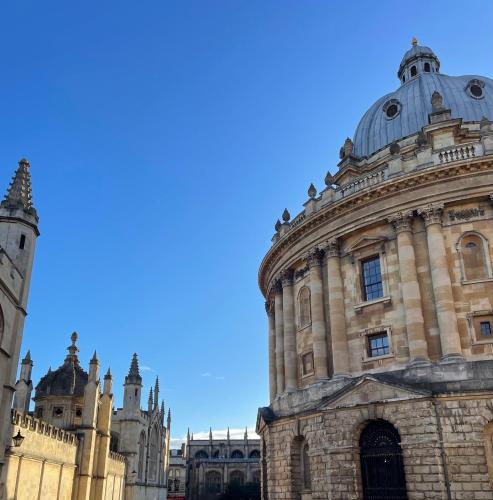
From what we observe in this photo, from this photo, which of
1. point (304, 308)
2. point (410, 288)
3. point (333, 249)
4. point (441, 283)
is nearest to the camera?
point (441, 283)

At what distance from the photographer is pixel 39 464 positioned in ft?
92.6

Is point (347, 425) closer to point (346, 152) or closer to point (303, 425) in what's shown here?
point (303, 425)

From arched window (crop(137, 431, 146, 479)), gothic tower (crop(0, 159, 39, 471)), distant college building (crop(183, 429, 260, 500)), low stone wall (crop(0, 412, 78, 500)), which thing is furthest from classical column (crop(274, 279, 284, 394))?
distant college building (crop(183, 429, 260, 500))

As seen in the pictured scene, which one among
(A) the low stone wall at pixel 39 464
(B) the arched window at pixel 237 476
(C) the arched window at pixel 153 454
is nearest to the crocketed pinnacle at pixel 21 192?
(A) the low stone wall at pixel 39 464

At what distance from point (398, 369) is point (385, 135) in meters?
19.5

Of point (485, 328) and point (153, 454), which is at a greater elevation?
point (485, 328)

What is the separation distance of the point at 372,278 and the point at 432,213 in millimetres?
4604

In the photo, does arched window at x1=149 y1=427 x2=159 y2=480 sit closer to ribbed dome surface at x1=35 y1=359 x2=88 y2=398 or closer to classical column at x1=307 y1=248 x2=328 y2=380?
ribbed dome surface at x1=35 y1=359 x2=88 y2=398

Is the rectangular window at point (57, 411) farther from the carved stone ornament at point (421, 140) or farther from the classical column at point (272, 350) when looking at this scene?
the carved stone ornament at point (421, 140)

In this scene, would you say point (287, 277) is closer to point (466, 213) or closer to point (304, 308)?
point (304, 308)

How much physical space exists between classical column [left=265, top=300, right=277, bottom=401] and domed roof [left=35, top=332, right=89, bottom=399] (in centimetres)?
1656

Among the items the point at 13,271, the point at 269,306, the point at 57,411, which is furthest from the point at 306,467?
the point at 57,411

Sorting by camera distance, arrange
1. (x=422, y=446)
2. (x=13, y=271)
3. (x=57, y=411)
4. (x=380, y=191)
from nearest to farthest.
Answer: (x=13, y=271) < (x=422, y=446) < (x=380, y=191) < (x=57, y=411)

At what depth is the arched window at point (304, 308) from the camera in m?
32.3
